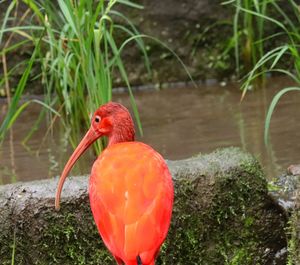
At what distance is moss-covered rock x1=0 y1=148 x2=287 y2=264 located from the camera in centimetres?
387

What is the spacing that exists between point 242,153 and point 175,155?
49.2 inches

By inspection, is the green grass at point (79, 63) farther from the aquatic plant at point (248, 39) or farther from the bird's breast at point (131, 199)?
the aquatic plant at point (248, 39)

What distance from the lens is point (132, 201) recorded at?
3.30 m

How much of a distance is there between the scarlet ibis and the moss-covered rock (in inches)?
15.7

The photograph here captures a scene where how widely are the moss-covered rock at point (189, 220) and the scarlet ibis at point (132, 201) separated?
399mm

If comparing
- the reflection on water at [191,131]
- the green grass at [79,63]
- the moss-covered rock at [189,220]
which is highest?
the green grass at [79,63]

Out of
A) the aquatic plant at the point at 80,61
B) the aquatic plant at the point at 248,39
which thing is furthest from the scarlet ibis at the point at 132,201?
the aquatic plant at the point at 248,39

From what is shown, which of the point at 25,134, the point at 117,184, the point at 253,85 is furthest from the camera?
the point at 253,85

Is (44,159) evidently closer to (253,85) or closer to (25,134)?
(25,134)

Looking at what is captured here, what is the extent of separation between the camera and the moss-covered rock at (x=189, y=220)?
3.87 metres

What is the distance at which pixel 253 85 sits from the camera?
6.66m

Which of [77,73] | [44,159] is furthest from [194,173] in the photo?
→ [44,159]

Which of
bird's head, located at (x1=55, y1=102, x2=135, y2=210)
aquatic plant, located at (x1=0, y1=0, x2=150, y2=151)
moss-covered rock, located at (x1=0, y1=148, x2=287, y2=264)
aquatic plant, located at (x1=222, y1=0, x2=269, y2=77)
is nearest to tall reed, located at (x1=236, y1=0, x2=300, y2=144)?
aquatic plant, located at (x1=222, y1=0, x2=269, y2=77)

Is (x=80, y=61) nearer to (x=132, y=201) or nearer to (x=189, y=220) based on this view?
(x=189, y=220)
